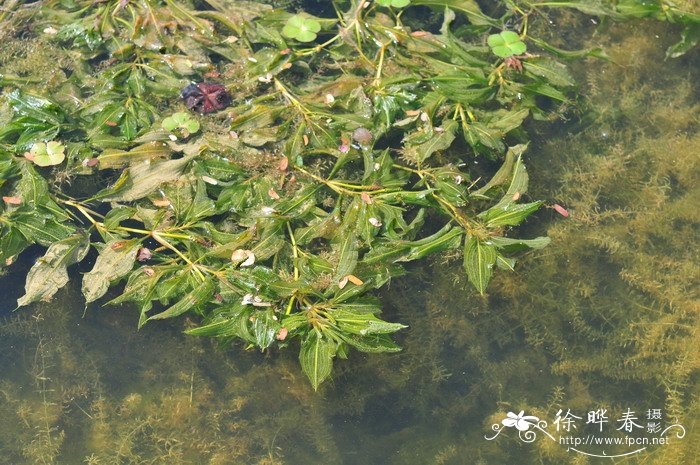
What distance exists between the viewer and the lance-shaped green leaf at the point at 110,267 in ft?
12.4

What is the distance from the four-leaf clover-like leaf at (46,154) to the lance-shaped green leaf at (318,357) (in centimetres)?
189

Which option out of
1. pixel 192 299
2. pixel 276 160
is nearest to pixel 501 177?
pixel 276 160

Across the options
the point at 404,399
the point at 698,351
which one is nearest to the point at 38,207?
the point at 404,399

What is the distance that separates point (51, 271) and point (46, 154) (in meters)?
0.72

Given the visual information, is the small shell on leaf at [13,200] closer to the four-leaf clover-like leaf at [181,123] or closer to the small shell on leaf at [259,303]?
the four-leaf clover-like leaf at [181,123]

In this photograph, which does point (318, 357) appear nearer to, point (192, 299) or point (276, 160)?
point (192, 299)

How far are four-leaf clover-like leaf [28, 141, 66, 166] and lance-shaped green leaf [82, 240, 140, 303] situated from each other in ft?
2.23

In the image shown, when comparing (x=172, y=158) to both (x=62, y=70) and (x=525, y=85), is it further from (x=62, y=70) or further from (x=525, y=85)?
(x=525, y=85)

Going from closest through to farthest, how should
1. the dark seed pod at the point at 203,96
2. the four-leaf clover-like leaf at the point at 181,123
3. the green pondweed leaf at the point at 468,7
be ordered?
the four-leaf clover-like leaf at the point at 181,123 < the dark seed pod at the point at 203,96 < the green pondweed leaf at the point at 468,7

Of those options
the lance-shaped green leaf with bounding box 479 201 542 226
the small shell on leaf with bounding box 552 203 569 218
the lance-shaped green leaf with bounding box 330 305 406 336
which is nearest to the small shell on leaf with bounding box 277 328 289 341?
the lance-shaped green leaf with bounding box 330 305 406 336

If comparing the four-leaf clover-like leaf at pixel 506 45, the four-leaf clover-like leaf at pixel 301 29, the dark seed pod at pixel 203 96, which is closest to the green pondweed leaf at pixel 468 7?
the four-leaf clover-like leaf at pixel 506 45

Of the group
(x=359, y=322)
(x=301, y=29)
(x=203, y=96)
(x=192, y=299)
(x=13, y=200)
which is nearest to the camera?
(x=359, y=322)

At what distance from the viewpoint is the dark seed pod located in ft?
14.1

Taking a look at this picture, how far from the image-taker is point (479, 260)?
3.70 meters
